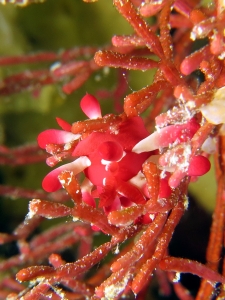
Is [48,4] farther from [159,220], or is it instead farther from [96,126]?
[159,220]

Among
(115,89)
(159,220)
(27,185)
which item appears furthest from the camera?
(27,185)

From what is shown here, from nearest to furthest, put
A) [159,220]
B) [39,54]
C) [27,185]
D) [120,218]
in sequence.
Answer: [120,218] → [159,220] → [39,54] → [27,185]

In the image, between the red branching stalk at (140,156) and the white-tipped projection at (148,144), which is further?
the white-tipped projection at (148,144)

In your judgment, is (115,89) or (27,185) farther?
(27,185)

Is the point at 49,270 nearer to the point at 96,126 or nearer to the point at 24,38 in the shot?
the point at 96,126

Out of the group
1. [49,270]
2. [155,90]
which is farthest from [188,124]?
[49,270]

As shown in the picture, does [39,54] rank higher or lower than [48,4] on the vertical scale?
lower

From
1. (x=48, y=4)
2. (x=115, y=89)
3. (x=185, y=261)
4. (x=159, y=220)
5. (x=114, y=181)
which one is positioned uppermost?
(x=48, y=4)

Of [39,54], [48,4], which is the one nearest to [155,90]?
[39,54]

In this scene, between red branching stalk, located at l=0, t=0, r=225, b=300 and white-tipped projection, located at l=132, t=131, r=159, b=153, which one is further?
white-tipped projection, located at l=132, t=131, r=159, b=153
